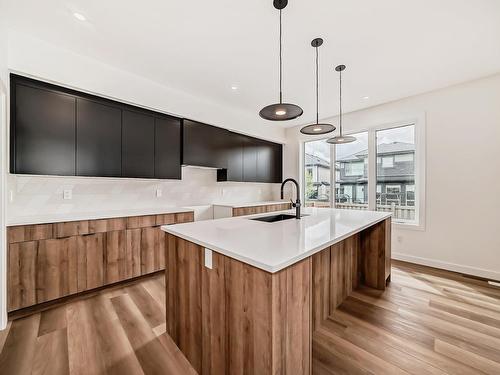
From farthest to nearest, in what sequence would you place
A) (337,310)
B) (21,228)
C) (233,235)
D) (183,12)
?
(337,310) → (21,228) → (183,12) → (233,235)

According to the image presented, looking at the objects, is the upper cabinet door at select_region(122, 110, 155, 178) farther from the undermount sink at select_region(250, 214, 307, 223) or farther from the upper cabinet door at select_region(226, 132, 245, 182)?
the undermount sink at select_region(250, 214, 307, 223)

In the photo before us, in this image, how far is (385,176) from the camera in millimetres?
3822

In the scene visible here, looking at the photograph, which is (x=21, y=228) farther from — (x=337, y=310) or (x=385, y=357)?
(x=385, y=357)

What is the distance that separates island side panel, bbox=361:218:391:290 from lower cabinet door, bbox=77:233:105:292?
3.20 meters

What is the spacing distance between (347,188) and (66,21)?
468 centimetres

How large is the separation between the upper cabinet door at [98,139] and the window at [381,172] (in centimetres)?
397

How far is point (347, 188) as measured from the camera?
4367 mm

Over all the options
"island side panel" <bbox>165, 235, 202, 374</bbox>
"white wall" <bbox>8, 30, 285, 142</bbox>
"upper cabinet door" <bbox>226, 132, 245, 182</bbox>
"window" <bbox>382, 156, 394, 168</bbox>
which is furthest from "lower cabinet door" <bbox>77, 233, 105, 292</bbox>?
"window" <bbox>382, 156, 394, 168</bbox>

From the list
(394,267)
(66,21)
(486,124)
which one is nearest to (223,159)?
(66,21)

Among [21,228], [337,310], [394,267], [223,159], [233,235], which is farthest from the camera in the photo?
[223,159]

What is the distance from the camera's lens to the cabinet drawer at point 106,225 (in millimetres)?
2391

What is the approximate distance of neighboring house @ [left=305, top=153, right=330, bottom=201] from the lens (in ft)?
15.5

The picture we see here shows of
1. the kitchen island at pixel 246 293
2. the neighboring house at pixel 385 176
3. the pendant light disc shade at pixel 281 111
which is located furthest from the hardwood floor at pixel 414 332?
the pendant light disc shade at pixel 281 111

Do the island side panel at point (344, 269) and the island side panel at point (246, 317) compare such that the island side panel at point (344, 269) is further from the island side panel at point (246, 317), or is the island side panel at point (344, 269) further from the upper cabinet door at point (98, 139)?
the upper cabinet door at point (98, 139)
